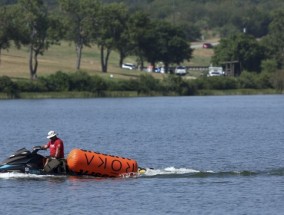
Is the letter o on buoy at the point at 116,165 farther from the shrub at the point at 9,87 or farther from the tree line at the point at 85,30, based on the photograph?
the tree line at the point at 85,30

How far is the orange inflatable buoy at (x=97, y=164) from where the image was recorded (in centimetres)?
4488

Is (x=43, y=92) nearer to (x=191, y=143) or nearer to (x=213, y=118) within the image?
(x=213, y=118)

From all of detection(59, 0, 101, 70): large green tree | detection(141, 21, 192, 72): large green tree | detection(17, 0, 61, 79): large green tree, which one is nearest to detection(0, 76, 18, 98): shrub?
detection(17, 0, 61, 79): large green tree

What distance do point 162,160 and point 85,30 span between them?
393 ft

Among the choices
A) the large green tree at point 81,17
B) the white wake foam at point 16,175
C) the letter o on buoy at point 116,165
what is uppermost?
the large green tree at point 81,17

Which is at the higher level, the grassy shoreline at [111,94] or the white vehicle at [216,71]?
the white vehicle at [216,71]

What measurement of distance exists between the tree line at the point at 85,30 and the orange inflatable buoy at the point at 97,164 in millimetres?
105024

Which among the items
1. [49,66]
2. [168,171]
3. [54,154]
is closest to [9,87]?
[49,66]

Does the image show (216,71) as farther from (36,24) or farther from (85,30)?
(36,24)

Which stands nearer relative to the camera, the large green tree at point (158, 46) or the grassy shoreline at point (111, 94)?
the grassy shoreline at point (111, 94)

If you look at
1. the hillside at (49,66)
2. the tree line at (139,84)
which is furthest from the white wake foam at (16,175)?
the hillside at (49,66)

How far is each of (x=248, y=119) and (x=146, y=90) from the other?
56575mm

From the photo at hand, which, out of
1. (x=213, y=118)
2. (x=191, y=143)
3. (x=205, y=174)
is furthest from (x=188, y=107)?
(x=205, y=174)

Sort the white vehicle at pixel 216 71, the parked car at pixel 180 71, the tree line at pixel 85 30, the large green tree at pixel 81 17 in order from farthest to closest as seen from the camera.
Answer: the parked car at pixel 180 71, the white vehicle at pixel 216 71, the large green tree at pixel 81 17, the tree line at pixel 85 30
